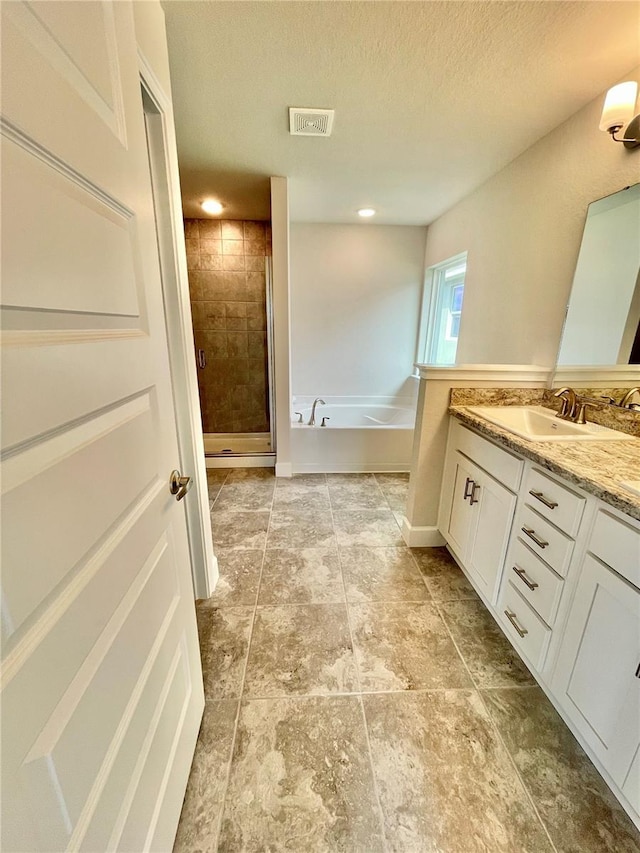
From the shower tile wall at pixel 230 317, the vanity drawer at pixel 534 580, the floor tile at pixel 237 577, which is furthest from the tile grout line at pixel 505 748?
the shower tile wall at pixel 230 317

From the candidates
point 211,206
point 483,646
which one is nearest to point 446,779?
point 483,646

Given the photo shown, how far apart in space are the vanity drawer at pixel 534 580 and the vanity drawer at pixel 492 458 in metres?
0.26

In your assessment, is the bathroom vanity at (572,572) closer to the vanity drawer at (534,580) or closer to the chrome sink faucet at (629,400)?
the vanity drawer at (534,580)

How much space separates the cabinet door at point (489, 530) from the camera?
148 cm

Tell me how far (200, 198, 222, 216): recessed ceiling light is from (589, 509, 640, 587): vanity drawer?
344 centimetres

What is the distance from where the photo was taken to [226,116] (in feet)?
5.87

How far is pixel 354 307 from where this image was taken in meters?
3.94

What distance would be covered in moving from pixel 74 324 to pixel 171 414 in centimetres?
44

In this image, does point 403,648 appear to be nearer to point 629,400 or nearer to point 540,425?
point 540,425

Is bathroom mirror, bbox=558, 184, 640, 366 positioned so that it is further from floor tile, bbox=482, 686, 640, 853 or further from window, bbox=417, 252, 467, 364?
window, bbox=417, 252, 467, 364

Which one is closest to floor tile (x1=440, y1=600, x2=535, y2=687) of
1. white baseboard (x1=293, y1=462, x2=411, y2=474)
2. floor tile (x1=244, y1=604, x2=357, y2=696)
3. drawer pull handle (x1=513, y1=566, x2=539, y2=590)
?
drawer pull handle (x1=513, y1=566, x2=539, y2=590)

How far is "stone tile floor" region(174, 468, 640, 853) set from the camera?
3.18ft

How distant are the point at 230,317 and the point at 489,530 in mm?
3215

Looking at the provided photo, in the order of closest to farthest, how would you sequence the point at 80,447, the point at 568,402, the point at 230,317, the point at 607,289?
the point at 80,447, the point at 607,289, the point at 568,402, the point at 230,317
